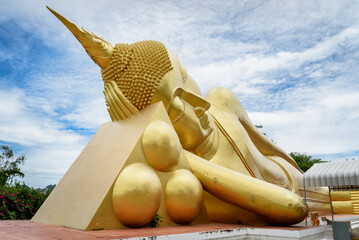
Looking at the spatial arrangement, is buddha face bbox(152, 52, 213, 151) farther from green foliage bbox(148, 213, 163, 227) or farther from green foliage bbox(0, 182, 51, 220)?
green foliage bbox(0, 182, 51, 220)

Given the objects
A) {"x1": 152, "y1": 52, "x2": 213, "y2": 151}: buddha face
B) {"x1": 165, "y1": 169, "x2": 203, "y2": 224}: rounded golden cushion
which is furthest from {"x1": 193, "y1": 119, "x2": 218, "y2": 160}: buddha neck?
{"x1": 165, "y1": 169, "x2": 203, "y2": 224}: rounded golden cushion

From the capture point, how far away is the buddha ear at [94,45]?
521 centimetres

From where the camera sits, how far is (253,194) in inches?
197

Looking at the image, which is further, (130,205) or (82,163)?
(82,163)

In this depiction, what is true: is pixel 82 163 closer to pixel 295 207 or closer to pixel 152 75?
pixel 152 75

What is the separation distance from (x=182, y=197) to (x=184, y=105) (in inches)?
75.9

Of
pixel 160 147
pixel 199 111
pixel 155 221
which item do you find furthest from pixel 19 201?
pixel 199 111

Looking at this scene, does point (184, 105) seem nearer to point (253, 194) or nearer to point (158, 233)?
point (253, 194)

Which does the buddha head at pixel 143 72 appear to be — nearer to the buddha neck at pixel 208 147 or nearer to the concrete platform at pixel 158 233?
the buddha neck at pixel 208 147

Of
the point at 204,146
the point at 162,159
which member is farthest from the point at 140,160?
the point at 204,146

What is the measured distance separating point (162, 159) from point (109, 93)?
5.49 feet

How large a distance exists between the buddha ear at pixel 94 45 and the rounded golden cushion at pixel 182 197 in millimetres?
2378

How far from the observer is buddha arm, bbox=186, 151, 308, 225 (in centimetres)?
489

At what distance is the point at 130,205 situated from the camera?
416 cm
